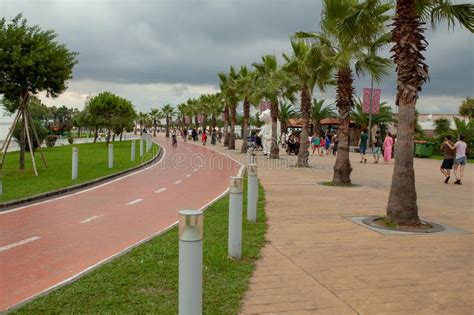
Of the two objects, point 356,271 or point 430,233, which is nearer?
point 356,271

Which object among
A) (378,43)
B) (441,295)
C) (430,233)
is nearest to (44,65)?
(378,43)

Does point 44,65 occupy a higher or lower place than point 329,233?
higher

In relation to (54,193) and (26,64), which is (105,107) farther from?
(54,193)

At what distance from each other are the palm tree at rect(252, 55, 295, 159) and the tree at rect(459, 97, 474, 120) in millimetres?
52608

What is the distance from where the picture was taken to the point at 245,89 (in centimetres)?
3447

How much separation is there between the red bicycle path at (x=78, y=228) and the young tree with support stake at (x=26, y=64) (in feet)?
15.0

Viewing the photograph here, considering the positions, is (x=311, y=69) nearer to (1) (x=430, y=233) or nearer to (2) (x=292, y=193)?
(2) (x=292, y=193)

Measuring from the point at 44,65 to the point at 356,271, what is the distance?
45.2ft

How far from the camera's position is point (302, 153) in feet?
71.0

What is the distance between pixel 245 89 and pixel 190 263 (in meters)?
31.5

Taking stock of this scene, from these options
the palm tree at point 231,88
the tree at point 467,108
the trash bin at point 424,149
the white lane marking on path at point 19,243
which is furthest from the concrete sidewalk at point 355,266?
the tree at point 467,108

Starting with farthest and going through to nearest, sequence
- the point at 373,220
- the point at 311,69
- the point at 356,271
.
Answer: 1. the point at 311,69
2. the point at 373,220
3. the point at 356,271

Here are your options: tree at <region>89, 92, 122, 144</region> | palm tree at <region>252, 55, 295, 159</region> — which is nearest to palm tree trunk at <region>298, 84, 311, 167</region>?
palm tree at <region>252, 55, 295, 159</region>

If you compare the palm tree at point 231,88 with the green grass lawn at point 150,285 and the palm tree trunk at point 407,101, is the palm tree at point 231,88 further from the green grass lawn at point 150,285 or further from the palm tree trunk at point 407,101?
the green grass lawn at point 150,285
